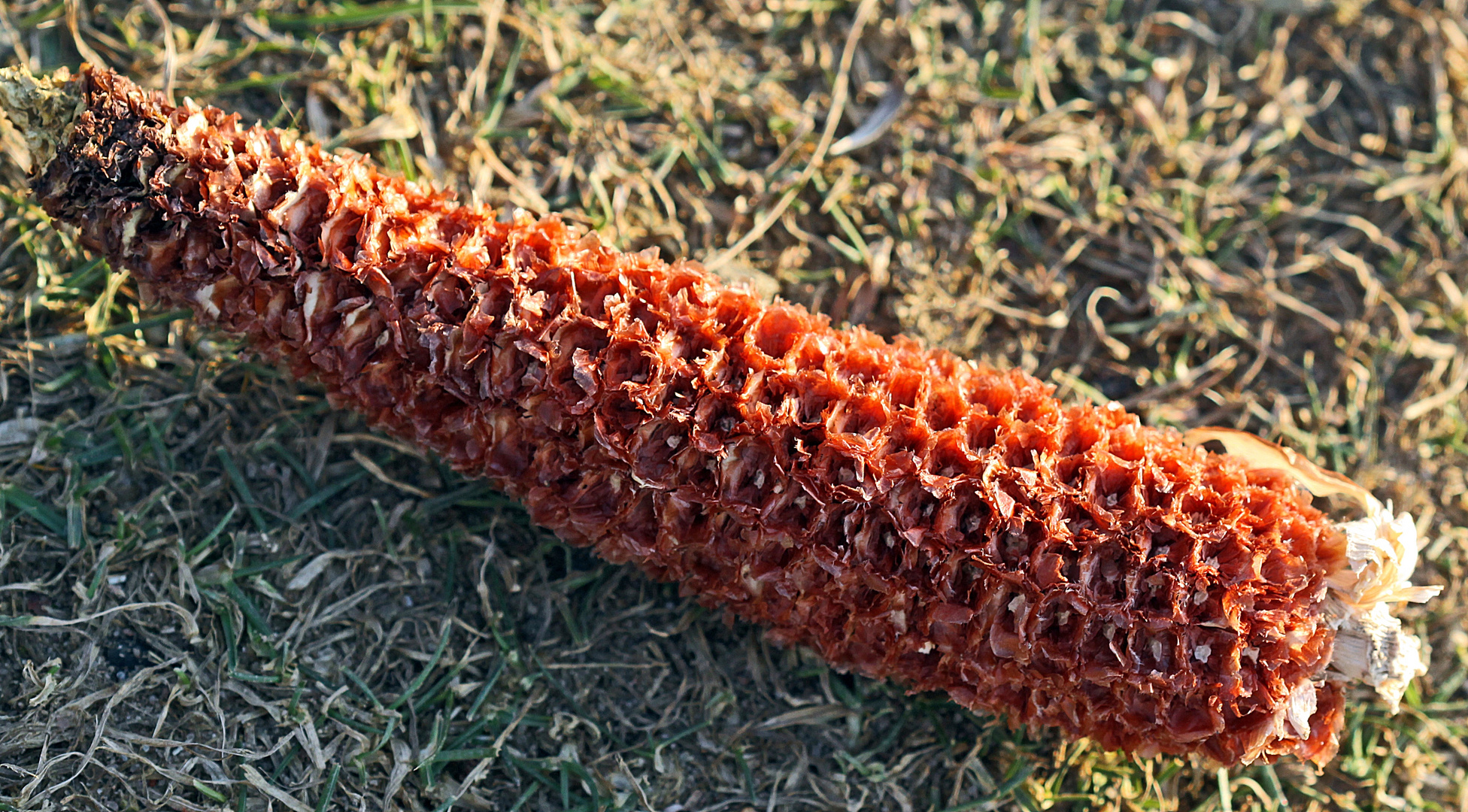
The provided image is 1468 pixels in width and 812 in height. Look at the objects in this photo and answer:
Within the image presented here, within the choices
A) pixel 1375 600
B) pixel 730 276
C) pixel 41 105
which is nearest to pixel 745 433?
pixel 730 276

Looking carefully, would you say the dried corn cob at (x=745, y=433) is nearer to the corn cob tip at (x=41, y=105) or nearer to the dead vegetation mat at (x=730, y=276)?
the corn cob tip at (x=41, y=105)

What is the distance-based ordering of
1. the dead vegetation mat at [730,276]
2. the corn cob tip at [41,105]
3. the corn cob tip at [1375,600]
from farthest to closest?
the dead vegetation mat at [730,276], the corn cob tip at [1375,600], the corn cob tip at [41,105]

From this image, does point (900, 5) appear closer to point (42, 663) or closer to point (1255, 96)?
point (1255, 96)

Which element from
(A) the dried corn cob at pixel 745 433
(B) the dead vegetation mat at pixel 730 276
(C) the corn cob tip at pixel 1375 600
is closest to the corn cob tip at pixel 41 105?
(A) the dried corn cob at pixel 745 433

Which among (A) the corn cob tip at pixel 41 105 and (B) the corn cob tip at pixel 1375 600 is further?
(B) the corn cob tip at pixel 1375 600

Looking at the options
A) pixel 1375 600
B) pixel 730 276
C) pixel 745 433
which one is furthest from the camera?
pixel 730 276

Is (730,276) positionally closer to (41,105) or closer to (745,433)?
(745,433)

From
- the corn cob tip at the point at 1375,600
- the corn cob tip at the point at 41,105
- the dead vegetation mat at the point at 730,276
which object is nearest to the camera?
the corn cob tip at the point at 41,105
